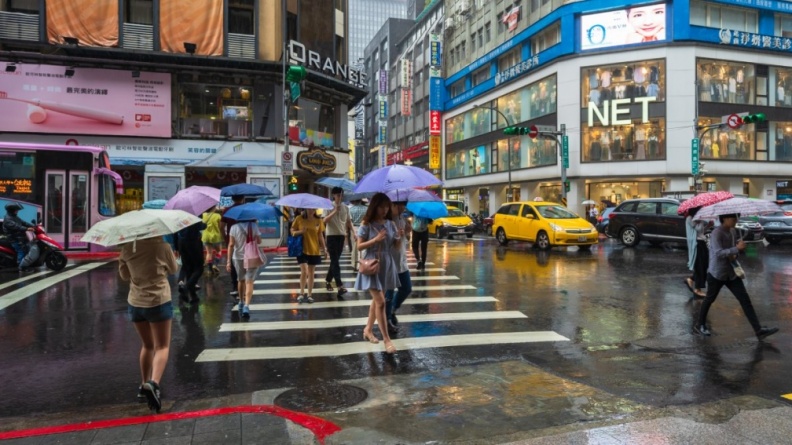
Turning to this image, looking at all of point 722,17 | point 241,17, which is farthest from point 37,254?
point 722,17

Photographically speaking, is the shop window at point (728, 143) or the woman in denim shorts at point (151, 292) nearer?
the woman in denim shorts at point (151, 292)

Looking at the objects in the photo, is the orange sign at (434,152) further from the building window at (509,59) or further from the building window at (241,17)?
the building window at (241,17)

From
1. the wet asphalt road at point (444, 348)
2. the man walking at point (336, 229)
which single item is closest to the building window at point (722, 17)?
the wet asphalt road at point (444, 348)

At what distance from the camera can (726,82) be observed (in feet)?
112

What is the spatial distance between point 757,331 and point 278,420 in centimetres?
581

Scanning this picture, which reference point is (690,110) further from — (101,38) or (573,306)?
(101,38)

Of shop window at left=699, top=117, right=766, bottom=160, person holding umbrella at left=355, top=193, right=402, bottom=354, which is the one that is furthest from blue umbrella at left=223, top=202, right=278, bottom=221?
shop window at left=699, top=117, right=766, bottom=160

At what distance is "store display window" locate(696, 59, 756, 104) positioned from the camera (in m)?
33.5

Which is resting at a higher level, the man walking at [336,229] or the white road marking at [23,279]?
the man walking at [336,229]

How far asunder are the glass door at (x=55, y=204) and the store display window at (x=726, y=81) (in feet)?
114

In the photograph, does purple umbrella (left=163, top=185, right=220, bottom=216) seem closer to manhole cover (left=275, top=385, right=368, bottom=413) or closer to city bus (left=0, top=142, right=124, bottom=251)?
manhole cover (left=275, top=385, right=368, bottom=413)

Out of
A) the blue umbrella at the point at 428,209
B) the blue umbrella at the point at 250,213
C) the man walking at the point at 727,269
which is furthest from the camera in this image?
the blue umbrella at the point at 428,209

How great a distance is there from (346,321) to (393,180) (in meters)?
2.30

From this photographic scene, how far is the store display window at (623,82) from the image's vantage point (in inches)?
1319
